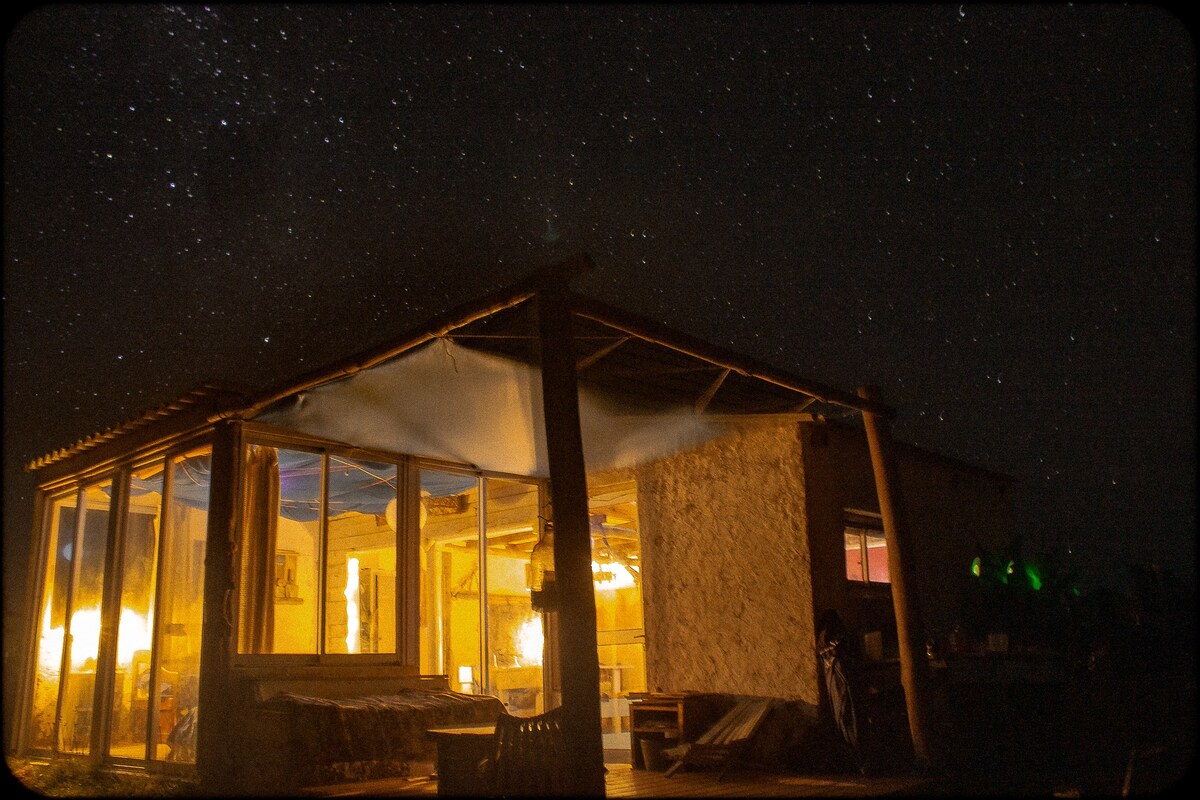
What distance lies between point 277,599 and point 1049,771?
6689 mm

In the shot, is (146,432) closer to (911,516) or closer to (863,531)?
(863,531)

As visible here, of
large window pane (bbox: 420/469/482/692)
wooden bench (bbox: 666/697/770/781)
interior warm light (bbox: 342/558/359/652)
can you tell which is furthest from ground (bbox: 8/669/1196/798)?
large window pane (bbox: 420/469/482/692)

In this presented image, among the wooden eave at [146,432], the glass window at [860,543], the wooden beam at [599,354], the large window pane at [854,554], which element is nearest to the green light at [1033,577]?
the glass window at [860,543]

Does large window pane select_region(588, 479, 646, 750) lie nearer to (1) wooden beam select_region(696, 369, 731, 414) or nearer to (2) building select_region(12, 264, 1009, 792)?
(2) building select_region(12, 264, 1009, 792)

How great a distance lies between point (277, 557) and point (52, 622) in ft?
13.9

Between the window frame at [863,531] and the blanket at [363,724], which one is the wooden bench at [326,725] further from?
the window frame at [863,531]

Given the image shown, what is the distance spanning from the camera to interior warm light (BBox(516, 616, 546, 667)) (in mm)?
11109

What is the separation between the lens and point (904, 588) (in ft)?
23.9

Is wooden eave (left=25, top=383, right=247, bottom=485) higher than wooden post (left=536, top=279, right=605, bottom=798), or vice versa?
wooden eave (left=25, top=383, right=247, bottom=485)

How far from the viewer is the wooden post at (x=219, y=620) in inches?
291

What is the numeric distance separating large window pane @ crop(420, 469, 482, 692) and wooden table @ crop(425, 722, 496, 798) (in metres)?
3.60

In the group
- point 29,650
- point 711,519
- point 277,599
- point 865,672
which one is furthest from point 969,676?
point 29,650

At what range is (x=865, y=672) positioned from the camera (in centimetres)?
777

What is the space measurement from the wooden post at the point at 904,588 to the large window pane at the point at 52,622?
9111 millimetres
